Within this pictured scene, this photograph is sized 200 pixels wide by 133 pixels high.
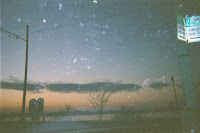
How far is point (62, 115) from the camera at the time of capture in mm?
31719

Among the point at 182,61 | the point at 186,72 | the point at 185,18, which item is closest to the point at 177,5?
the point at 185,18

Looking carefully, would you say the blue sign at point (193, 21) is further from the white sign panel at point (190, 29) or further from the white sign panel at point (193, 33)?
the white sign panel at point (193, 33)

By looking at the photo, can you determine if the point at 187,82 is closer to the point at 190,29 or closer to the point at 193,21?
the point at 190,29

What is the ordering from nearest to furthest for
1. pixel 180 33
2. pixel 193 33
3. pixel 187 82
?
pixel 187 82 < pixel 180 33 < pixel 193 33

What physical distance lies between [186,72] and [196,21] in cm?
204

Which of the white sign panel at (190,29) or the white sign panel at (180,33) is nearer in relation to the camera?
the white sign panel at (180,33)

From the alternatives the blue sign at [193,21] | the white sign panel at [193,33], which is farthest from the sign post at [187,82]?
the blue sign at [193,21]

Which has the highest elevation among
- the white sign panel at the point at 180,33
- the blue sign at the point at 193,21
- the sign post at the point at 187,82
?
the blue sign at the point at 193,21

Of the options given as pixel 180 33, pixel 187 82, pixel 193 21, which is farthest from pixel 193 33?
pixel 187 82

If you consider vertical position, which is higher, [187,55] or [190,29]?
[190,29]

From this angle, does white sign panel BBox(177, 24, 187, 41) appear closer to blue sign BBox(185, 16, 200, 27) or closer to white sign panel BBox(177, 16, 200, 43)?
white sign panel BBox(177, 16, 200, 43)

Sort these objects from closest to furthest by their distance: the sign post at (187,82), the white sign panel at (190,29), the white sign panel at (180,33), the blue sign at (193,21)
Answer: the sign post at (187,82)
the white sign panel at (180,33)
the white sign panel at (190,29)
the blue sign at (193,21)

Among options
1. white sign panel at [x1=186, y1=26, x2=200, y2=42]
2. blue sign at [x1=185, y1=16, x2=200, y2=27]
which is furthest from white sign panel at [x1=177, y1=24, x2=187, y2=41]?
blue sign at [x1=185, y1=16, x2=200, y2=27]

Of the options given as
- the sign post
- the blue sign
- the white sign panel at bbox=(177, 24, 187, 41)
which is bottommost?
the sign post
